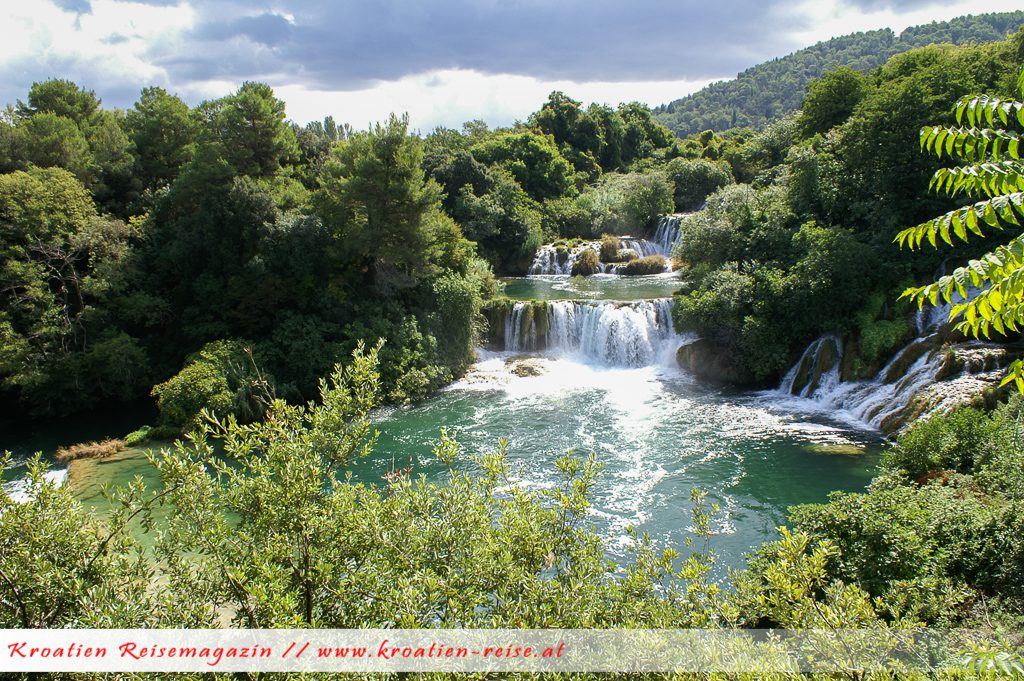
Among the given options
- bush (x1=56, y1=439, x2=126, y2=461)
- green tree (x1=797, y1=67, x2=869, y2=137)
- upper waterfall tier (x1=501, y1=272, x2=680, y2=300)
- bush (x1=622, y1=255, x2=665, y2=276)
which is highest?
green tree (x1=797, y1=67, x2=869, y2=137)

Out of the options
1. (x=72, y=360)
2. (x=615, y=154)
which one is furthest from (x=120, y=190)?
(x=615, y=154)

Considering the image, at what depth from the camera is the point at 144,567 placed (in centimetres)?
533

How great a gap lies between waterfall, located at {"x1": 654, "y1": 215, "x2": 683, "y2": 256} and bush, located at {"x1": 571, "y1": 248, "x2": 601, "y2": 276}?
641 cm

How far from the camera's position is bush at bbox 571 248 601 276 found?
37.2 meters

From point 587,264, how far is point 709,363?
603 inches

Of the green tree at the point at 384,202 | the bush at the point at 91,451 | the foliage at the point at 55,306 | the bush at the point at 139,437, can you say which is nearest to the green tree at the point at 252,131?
the green tree at the point at 384,202

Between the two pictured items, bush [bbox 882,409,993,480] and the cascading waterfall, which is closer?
bush [bbox 882,409,993,480]

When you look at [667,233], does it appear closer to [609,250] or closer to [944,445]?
[609,250]

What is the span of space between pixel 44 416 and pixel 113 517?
21.5 m

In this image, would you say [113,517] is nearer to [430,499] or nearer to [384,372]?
[430,499]

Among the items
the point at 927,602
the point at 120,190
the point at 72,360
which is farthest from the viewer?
the point at 120,190

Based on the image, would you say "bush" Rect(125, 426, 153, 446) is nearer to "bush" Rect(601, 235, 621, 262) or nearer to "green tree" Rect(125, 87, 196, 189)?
"green tree" Rect(125, 87, 196, 189)

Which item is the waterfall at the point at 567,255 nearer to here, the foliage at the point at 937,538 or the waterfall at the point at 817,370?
the waterfall at the point at 817,370

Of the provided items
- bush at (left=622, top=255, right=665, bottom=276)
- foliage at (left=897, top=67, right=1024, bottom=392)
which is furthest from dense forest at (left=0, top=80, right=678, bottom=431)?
foliage at (left=897, top=67, right=1024, bottom=392)
